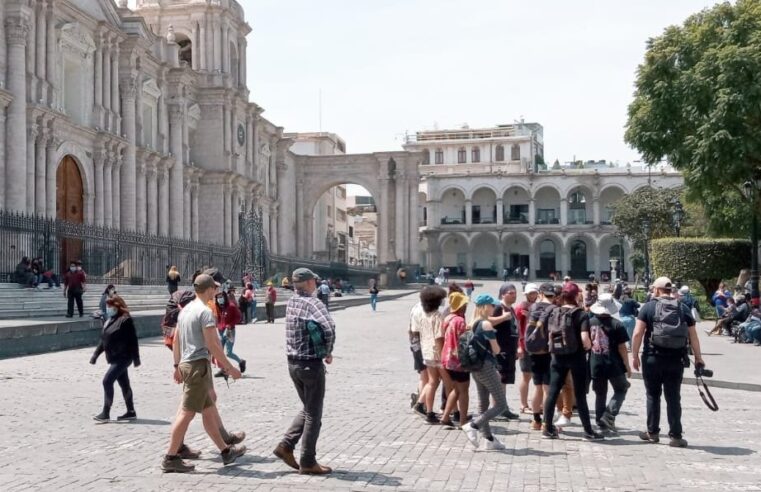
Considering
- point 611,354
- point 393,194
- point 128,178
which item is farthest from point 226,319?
point 393,194

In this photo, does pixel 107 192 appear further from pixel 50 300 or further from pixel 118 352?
pixel 118 352

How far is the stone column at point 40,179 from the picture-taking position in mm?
33125

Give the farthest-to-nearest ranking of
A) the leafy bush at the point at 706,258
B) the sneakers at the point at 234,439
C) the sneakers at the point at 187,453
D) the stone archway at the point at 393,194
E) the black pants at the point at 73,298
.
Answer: the stone archway at the point at 393,194, the leafy bush at the point at 706,258, the black pants at the point at 73,298, the sneakers at the point at 234,439, the sneakers at the point at 187,453

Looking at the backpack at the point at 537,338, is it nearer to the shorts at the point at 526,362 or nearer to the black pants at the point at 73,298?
the shorts at the point at 526,362

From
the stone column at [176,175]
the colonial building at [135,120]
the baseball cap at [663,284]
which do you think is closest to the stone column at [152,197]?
the colonial building at [135,120]

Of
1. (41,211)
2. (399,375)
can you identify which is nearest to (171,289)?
(41,211)

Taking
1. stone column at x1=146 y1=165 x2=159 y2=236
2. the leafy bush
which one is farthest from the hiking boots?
stone column at x1=146 y1=165 x2=159 y2=236

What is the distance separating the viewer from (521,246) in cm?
8344

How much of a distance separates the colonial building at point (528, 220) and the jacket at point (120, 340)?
7229 cm

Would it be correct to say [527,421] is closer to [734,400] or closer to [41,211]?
[734,400]

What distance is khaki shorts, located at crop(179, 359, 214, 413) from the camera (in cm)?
763

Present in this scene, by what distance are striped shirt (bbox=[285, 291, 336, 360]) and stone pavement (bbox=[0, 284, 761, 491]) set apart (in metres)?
1.00

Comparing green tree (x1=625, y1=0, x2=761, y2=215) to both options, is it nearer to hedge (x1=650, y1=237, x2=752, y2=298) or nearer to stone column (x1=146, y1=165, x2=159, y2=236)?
hedge (x1=650, y1=237, x2=752, y2=298)

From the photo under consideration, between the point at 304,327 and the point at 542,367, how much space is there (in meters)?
3.38
